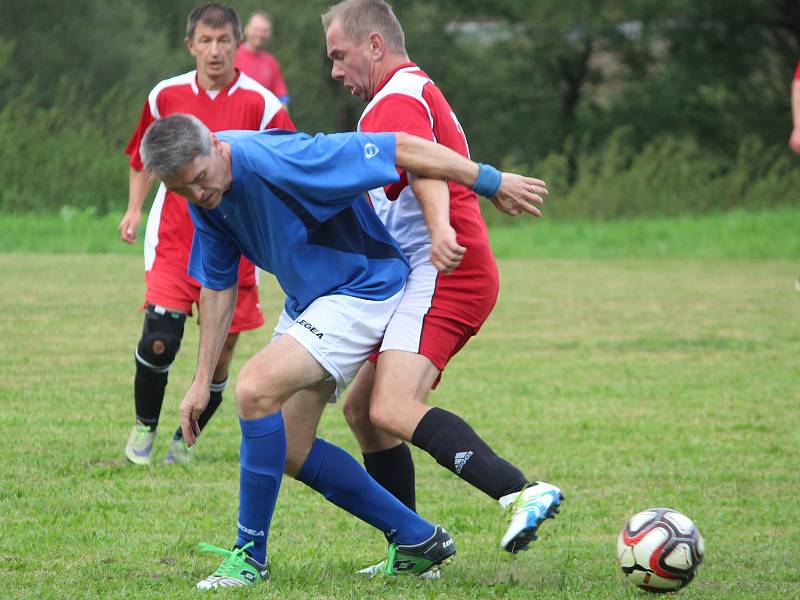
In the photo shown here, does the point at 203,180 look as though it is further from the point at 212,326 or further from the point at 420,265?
the point at 420,265

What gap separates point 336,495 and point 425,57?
30.3 meters

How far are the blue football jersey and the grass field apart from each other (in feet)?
3.17

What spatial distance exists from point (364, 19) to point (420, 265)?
82cm

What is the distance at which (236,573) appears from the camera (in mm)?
4051

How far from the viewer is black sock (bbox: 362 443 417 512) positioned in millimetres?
4641

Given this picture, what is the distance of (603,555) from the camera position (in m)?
4.67

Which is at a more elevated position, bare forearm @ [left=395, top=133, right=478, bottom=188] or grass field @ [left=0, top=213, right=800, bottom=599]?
bare forearm @ [left=395, top=133, right=478, bottom=188]

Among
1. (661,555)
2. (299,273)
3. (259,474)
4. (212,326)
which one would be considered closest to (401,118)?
(299,273)

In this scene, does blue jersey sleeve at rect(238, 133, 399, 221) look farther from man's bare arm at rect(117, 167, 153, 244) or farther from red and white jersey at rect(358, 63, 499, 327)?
man's bare arm at rect(117, 167, 153, 244)

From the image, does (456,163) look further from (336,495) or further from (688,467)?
(688,467)

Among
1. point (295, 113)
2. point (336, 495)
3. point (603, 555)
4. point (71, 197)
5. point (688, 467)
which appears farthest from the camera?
point (295, 113)

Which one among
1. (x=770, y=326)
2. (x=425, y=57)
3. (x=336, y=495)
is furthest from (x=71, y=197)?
(x=425, y=57)

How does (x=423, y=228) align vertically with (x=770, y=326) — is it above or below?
above

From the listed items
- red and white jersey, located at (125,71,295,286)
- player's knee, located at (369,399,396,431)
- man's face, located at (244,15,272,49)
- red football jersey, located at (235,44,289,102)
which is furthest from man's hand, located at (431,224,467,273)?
red football jersey, located at (235,44,289,102)
